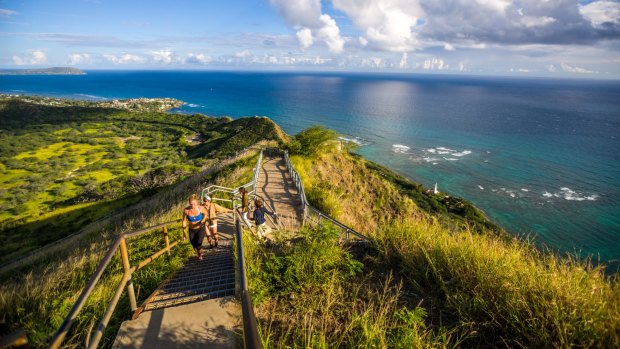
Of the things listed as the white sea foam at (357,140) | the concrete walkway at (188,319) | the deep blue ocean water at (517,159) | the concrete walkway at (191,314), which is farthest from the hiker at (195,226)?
the white sea foam at (357,140)

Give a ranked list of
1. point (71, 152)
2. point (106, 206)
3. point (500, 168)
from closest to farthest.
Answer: point (106, 206), point (500, 168), point (71, 152)

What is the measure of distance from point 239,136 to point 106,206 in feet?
127

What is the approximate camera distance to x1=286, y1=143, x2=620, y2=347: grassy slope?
326 cm

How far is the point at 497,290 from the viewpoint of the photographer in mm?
4203

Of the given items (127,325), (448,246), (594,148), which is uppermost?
(448,246)

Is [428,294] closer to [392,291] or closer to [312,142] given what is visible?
[392,291]

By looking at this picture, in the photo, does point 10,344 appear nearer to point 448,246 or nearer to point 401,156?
point 448,246

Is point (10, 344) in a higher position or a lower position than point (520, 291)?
higher

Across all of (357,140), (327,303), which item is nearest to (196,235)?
(327,303)

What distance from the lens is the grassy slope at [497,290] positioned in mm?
3264

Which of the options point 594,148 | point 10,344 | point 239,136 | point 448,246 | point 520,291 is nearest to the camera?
point 10,344

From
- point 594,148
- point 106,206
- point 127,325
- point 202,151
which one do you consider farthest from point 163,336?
point 594,148

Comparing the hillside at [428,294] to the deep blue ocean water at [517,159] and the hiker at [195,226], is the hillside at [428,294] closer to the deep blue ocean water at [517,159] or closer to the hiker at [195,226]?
the deep blue ocean water at [517,159]

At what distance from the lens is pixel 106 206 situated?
3516cm
